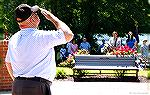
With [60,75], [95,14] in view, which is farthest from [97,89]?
[95,14]

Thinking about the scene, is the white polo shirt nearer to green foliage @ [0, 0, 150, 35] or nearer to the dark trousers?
the dark trousers

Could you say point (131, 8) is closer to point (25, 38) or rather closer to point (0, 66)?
point (0, 66)

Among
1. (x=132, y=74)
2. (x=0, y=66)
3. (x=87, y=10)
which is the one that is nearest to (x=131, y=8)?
(x=87, y=10)

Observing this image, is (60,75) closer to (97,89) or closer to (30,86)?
(97,89)

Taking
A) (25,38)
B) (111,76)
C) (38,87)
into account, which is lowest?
(111,76)

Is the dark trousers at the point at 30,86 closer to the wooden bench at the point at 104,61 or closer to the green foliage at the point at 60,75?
the green foliage at the point at 60,75

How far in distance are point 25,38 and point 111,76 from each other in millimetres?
12875

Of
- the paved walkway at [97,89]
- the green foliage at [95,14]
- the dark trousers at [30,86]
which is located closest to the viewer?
the dark trousers at [30,86]

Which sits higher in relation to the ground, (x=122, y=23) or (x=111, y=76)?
(x=122, y=23)

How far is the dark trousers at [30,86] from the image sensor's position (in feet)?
15.6

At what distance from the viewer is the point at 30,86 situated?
4.76 metres

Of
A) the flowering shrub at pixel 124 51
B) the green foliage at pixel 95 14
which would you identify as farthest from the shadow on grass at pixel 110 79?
the green foliage at pixel 95 14

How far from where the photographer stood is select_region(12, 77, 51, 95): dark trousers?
4746mm

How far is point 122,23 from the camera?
29.2 meters
